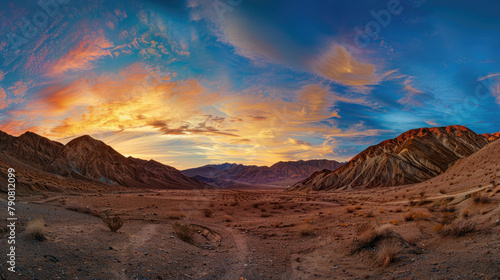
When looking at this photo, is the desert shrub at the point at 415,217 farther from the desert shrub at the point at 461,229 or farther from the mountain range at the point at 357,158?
the mountain range at the point at 357,158

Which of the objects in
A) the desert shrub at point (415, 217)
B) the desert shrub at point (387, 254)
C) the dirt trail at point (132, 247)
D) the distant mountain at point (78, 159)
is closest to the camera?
the dirt trail at point (132, 247)

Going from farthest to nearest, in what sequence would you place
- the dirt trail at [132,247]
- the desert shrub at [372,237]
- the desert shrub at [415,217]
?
the desert shrub at [415,217]
the desert shrub at [372,237]
the dirt trail at [132,247]

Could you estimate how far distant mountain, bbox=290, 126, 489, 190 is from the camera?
6347 centimetres

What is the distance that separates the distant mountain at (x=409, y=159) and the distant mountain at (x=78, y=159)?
73.9 metres

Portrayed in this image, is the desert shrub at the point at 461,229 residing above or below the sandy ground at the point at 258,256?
above

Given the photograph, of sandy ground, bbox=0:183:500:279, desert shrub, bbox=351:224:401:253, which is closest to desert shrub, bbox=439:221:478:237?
sandy ground, bbox=0:183:500:279

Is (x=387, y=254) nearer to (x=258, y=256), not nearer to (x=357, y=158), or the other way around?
(x=258, y=256)

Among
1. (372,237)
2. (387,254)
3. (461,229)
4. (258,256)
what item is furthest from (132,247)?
(461,229)

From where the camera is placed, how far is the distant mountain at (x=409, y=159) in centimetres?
6347

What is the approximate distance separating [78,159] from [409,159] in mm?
109789

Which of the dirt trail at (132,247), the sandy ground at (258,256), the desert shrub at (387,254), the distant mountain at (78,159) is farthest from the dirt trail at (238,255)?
the distant mountain at (78,159)

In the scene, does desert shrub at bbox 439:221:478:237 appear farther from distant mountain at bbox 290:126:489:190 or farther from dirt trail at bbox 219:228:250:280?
distant mountain at bbox 290:126:489:190

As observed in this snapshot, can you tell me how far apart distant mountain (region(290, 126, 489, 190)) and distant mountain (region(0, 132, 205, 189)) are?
7387 centimetres

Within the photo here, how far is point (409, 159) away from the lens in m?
68.1
